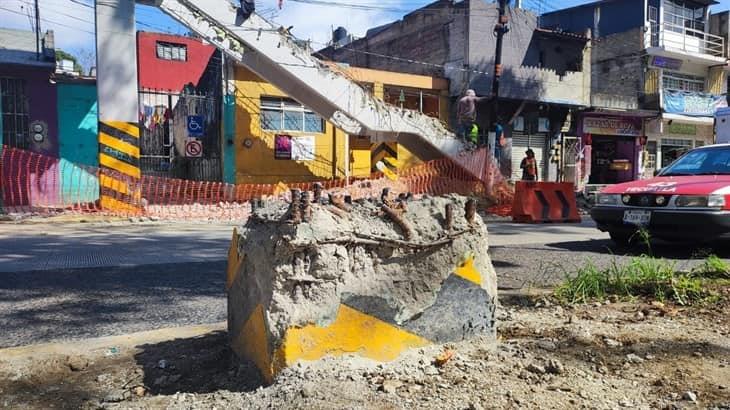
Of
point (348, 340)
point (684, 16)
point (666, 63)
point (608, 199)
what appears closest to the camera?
point (348, 340)

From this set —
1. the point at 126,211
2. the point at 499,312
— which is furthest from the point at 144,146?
the point at 499,312

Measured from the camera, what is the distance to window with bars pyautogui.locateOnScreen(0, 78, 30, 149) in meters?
15.1

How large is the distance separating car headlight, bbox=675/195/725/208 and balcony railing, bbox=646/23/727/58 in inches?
926

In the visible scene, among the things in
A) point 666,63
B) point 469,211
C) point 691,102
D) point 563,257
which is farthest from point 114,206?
point 691,102

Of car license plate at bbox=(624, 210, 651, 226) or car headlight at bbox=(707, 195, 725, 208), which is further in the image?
car license plate at bbox=(624, 210, 651, 226)

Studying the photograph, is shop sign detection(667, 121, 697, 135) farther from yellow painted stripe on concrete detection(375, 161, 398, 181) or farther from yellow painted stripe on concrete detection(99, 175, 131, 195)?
yellow painted stripe on concrete detection(99, 175, 131, 195)

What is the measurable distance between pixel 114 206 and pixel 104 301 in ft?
30.8

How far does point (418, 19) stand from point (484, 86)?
4620mm

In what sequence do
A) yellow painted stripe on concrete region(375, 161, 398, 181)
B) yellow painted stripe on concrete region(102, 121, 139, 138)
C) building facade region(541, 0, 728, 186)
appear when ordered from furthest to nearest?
1. building facade region(541, 0, 728, 186)
2. yellow painted stripe on concrete region(375, 161, 398, 181)
3. yellow painted stripe on concrete region(102, 121, 139, 138)

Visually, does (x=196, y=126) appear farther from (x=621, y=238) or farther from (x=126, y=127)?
(x=621, y=238)

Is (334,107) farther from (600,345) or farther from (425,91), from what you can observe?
(600,345)

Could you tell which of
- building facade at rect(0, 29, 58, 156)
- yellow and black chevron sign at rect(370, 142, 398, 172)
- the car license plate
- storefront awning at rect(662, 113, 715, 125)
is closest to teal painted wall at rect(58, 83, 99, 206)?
building facade at rect(0, 29, 58, 156)

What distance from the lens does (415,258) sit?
9.42 feet

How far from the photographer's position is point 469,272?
3061 mm
